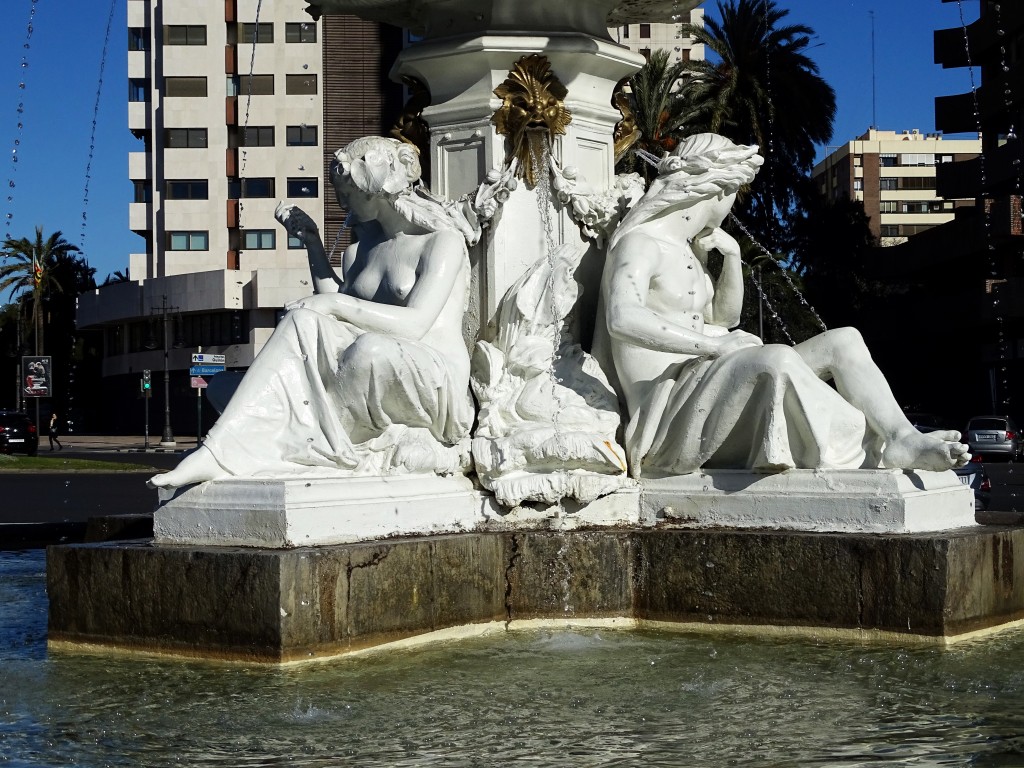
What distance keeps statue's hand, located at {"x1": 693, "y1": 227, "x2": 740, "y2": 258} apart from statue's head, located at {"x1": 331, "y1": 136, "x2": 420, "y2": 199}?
1.46 m

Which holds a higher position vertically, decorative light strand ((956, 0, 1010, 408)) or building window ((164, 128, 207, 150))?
building window ((164, 128, 207, 150))

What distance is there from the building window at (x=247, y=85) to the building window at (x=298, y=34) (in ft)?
6.04

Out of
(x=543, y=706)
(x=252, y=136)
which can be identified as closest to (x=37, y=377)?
(x=252, y=136)

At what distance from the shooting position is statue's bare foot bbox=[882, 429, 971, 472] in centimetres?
638

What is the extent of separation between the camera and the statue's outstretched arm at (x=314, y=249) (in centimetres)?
787

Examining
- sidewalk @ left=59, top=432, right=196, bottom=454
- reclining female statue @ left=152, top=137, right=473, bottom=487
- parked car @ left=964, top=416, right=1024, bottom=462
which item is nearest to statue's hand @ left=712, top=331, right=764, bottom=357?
reclining female statue @ left=152, top=137, right=473, bottom=487

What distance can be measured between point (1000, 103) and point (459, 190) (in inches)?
1719

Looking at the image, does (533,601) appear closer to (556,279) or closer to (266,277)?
(556,279)

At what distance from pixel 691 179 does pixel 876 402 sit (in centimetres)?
145

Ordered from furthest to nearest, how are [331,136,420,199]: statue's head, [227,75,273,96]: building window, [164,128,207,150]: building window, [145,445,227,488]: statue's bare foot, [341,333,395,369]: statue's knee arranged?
[164,128,207,150]: building window → [227,75,273,96]: building window → [331,136,420,199]: statue's head → [341,333,395,369]: statue's knee → [145,445,227,488]: statue's bare foot

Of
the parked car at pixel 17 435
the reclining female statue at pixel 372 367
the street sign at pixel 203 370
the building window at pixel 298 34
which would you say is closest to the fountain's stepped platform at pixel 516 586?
the reclining female statue at pixel 372 367

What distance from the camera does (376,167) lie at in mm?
7285

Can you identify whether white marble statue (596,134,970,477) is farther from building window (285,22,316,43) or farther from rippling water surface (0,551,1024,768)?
building window (285,22,316,43)

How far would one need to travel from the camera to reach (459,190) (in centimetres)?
782
